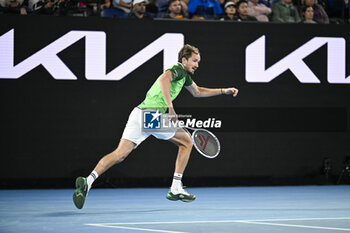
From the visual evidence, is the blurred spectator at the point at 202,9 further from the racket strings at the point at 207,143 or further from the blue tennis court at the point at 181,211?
the racket strings at the point at 207,143

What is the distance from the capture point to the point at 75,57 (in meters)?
10.7

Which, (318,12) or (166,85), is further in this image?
(318,12)

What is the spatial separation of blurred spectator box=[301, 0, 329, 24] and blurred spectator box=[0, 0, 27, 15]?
209 inches

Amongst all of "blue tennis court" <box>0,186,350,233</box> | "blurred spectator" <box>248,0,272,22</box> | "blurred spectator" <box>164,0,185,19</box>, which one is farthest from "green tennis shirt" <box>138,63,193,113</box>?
"blurred spectator" <box>248,0,272,22</box>

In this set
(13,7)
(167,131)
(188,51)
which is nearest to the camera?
(167,131)

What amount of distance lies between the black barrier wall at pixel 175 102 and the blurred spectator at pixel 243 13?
0.28m

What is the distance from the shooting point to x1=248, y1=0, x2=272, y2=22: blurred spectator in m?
11.7

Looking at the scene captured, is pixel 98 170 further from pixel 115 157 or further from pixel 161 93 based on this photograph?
pixel 161 93

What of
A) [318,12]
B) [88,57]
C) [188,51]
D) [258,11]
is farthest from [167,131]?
[318,12]

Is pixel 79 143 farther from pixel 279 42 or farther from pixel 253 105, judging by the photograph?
pixel 279 42

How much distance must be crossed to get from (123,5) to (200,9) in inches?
55.9

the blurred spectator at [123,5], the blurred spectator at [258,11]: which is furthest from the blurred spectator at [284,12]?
the blurred spectator at [123,5]

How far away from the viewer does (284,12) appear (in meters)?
11.8

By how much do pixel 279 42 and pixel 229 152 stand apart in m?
2.19
